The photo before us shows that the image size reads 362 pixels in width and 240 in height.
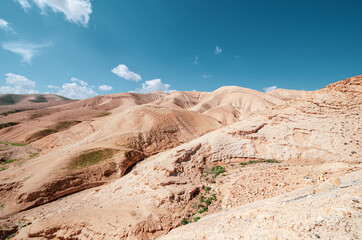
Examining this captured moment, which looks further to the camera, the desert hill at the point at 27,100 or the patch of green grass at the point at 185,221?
the desert hill at the point at 27,100

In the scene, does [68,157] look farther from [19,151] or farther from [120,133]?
[19,151]

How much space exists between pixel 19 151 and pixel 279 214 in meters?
27.0

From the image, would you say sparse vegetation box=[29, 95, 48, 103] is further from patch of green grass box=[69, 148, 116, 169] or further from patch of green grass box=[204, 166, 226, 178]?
patch of green grass box=[204, 166, 226, 178]

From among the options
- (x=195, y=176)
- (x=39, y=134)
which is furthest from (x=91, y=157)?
(x=39, y=134)

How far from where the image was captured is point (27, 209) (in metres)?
10.1

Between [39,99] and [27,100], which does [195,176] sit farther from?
[39,99]

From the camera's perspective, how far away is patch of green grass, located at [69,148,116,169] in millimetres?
13305

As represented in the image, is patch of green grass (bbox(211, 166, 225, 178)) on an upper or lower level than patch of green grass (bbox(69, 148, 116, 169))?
lower

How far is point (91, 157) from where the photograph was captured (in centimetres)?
1433

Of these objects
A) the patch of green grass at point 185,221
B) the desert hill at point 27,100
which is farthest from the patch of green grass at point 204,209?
the desert hill at point 27,100

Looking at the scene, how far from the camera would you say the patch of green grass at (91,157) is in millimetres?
13305

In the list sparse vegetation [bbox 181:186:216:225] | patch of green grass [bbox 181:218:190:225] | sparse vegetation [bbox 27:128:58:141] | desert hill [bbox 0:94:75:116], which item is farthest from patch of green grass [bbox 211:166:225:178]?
desert hill [bbox 0:94:75:116]

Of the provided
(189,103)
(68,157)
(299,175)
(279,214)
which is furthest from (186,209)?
(189,103)

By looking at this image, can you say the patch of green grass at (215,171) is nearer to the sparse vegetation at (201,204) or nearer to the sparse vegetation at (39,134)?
the sparse vegetation at (201,204)
